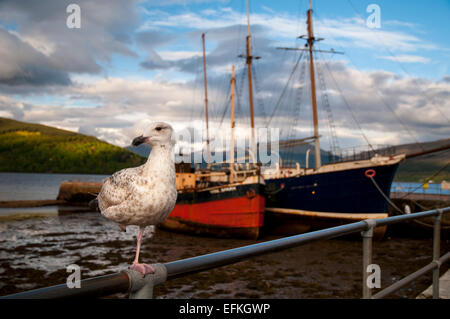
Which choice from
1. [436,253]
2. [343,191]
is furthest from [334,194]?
[436,253]

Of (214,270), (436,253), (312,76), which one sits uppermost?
(312,76)

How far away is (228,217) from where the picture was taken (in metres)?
22.5

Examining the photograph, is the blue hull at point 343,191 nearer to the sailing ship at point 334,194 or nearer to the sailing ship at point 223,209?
the sailing ship at point 334,194

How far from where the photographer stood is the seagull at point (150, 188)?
6.41 feet

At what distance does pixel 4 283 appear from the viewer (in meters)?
12.8

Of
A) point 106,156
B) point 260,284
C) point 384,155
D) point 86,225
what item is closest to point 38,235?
point 86,225

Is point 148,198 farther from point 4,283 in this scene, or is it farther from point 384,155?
point 384,155

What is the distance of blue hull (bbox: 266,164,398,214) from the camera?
21125 mm

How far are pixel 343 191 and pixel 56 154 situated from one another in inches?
5852

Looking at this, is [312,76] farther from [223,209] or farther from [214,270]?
[214,270]

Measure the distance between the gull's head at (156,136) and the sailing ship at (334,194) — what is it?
20712 millimetres

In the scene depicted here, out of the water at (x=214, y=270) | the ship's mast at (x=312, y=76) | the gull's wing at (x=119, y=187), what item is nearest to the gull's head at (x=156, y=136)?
the gull's wing at (x=119, y=187)
